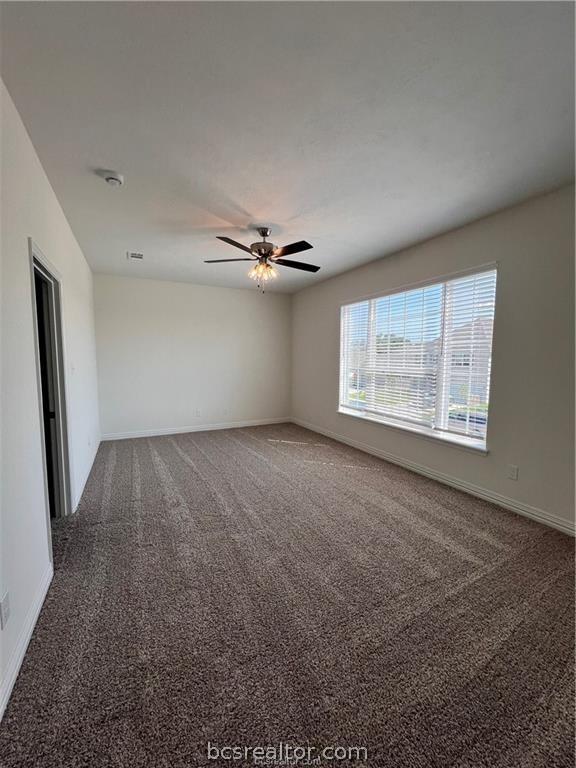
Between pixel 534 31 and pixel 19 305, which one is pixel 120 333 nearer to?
pixel 19 305

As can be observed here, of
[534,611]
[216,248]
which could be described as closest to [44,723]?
[534,611]

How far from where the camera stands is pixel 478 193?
2.57 m

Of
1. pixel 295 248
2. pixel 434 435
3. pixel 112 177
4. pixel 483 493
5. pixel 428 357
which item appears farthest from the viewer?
pixel 428 357

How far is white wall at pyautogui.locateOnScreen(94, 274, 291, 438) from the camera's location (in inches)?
204

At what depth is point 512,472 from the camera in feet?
9.46

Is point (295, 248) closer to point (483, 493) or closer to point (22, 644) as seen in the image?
point (483, 493)

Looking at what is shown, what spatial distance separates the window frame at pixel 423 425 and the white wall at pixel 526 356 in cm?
6

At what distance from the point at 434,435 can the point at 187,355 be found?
422 centimetres

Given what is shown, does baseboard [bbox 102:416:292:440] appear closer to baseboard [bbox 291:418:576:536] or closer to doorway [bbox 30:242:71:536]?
baseboard [bbox 291:418:576:536]

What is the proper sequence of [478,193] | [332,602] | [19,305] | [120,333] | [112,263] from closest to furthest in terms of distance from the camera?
1. [19,305]
2. [332,602]
3. [478,193]
4. [112,263]
5. [120,333]

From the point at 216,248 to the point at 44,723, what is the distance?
12.8 ft

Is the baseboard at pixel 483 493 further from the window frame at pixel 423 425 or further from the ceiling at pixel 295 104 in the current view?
the ceiling at pixel 295 104

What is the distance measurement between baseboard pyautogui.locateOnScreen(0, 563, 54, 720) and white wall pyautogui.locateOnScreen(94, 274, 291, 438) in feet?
12.2

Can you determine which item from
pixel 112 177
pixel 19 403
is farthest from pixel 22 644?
pixel 112 177
